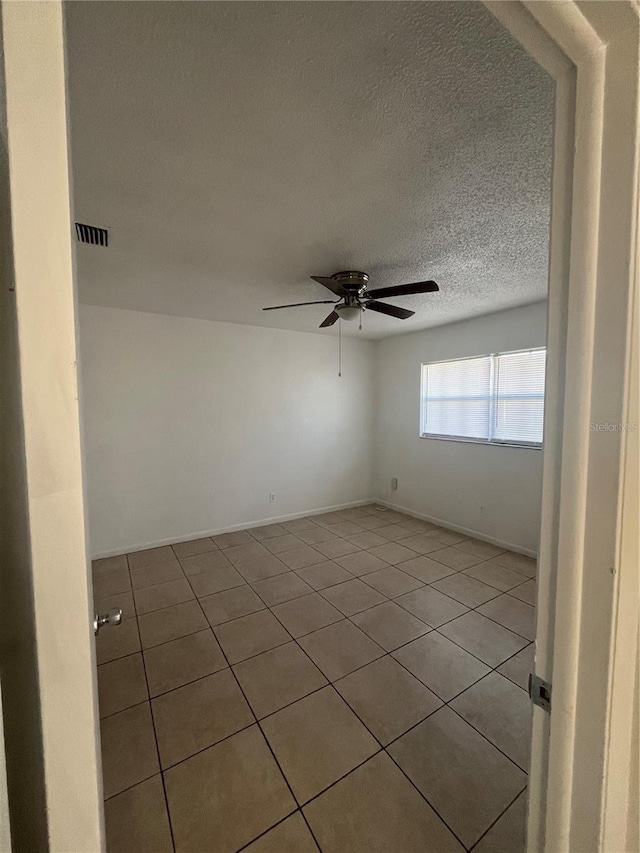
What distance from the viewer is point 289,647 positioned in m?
2.13

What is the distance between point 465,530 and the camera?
13.0 feet

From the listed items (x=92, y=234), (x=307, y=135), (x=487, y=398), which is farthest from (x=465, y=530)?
(x=92, y=234)

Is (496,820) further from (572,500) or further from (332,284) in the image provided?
(332,284)

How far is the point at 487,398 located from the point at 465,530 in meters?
1.55

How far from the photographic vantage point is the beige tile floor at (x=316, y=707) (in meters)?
1.25

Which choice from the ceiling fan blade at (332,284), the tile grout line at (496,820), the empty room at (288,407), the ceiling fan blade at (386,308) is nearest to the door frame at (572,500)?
the empty room at (288,407)

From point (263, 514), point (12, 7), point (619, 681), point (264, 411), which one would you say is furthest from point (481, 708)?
point (264, 411)

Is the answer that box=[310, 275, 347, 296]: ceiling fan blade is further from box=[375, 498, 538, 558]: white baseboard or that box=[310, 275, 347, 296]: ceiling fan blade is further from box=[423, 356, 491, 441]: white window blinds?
box=[375, 498, 538, 558]: white baseboard

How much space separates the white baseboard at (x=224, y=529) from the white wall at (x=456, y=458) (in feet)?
2.32

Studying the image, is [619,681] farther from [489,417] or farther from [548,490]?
[489,417]

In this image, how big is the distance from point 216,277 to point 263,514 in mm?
2825

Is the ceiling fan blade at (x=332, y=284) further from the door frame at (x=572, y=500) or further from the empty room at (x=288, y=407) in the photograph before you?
the door frame at (x=572, y=500)

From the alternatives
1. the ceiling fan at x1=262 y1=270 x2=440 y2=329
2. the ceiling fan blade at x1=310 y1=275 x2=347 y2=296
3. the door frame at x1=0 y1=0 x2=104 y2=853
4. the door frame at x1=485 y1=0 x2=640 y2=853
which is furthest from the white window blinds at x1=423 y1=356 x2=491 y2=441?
the door frame at x1=0 y1=0 x2=104 y2=853

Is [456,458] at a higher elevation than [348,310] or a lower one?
lower
